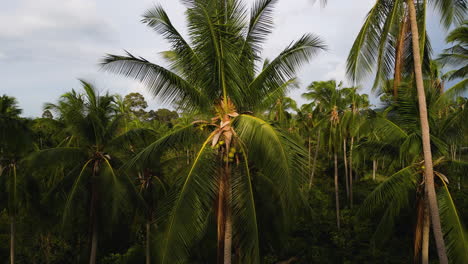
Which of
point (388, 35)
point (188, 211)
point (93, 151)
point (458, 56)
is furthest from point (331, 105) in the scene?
point (188, 211)

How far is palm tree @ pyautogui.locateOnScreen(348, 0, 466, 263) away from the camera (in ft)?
21.4

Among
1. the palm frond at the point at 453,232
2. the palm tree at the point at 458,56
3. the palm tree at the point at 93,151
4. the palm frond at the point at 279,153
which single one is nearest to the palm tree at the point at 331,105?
the palm tree at the point at 458,56

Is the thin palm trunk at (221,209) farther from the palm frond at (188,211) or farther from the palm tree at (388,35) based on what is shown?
the palm tree at (388,35)

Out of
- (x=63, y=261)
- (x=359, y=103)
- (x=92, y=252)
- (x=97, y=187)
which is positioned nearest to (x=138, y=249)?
(x=63, y=261)

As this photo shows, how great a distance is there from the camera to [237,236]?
6.11 m

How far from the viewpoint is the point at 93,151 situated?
1053 centimetres

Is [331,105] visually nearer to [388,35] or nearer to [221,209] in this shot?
[388,35]

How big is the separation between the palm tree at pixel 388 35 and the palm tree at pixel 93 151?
802 cm

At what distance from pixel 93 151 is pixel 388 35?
992cm

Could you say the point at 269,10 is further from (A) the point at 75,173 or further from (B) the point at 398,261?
(B) the point at 398,261

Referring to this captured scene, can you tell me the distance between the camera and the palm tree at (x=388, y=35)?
6.52m

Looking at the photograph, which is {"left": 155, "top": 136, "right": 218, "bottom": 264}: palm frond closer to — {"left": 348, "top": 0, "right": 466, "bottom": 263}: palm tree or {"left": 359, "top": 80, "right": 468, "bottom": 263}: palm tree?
{"left": 348, "top": 0, "right": 466, "bottom": 263}: palm tree

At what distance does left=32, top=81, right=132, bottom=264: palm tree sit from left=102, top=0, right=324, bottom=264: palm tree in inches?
181

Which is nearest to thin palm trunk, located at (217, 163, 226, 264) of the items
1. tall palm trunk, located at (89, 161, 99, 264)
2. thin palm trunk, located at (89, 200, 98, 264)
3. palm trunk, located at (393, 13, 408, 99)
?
palm trunk, located at (393, 13, 408, 99)
